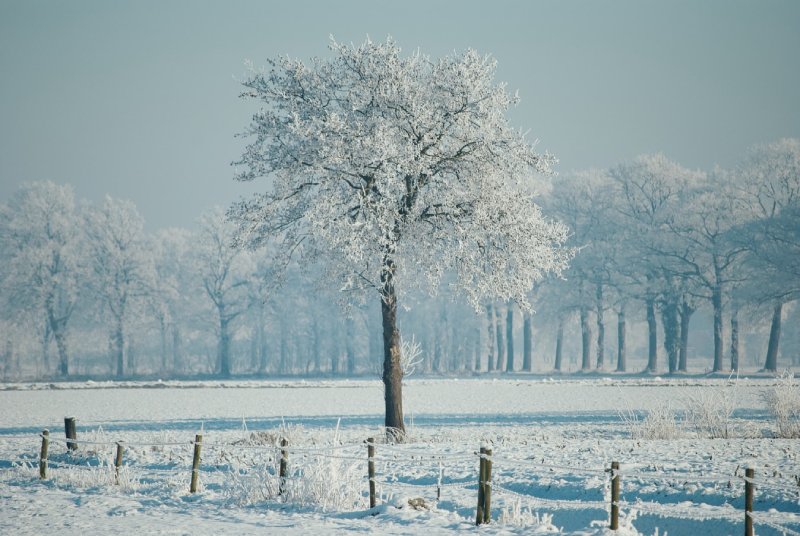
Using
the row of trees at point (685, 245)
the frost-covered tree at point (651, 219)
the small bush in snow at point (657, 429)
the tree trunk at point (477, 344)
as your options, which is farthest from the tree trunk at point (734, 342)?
the small bush in snow at point (657, 429)

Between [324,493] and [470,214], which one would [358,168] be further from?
[324,493]

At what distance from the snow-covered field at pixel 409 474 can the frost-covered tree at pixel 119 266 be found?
140 ft

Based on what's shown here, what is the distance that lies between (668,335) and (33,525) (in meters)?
57.5

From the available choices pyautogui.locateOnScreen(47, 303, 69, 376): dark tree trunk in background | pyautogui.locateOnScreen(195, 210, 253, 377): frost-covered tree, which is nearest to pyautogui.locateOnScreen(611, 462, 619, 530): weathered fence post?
pyautogui.locateOnScreen(47, 303, 69, 376): dark tree trunk in background

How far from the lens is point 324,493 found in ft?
47.4

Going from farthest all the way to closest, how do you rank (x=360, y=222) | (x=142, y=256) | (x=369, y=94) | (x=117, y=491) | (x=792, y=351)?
(x=792, y=351), (x=142, y=256), (x=369, y=94), (x=360, y=222), (x=117, y=491)

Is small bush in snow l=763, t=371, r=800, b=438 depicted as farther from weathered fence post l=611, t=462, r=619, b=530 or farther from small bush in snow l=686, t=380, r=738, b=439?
weathered fence post l=611, t=462, r=619, b=530

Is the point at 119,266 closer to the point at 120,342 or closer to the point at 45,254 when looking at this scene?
the point at 45,254

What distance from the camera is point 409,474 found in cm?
A: 1720

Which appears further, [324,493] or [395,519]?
[324,493]

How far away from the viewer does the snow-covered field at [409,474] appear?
1285 centimetres

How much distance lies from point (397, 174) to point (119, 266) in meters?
58.5

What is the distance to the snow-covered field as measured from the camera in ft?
42.2

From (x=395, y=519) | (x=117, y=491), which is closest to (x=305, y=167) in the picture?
(x=117, y=491)
